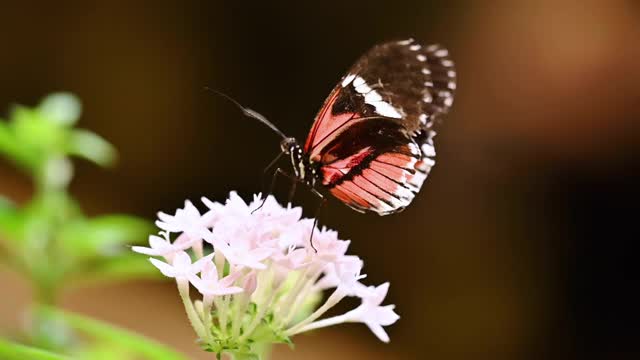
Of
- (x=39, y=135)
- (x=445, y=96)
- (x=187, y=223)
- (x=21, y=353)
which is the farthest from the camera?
(x=39, y=135)

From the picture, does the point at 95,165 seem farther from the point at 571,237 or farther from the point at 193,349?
the point at 571,237

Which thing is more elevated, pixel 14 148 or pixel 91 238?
pixel 14 148

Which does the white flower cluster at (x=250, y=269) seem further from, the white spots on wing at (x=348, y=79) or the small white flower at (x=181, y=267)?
the white spots on wing at (x=348, y=79)

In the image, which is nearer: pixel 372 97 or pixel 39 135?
pixel 372 97

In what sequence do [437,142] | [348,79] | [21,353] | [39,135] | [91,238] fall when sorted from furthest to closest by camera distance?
[437,142] < [39,135] < [91,238] < [348,79] < [21,353]

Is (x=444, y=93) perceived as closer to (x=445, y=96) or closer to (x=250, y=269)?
(x=445, y=96)

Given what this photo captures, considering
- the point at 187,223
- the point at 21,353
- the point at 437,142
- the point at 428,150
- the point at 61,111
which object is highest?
the point at 437,142

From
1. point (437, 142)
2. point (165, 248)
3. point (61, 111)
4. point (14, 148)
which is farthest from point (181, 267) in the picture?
point (437, 142)
